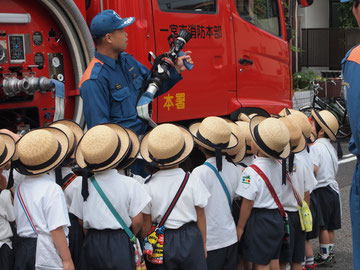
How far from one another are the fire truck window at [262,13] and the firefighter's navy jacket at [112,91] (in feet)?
7.80

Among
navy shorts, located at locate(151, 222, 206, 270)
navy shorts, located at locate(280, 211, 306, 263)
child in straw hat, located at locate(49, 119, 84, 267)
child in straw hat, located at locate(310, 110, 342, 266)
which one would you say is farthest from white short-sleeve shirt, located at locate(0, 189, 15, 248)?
child in straw hat, located at locate(310, 110, 342, 266)

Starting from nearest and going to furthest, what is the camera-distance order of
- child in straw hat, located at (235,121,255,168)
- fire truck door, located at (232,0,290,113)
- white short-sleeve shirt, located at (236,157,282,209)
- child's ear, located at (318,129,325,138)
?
white short-sleeve shirt, located at (236,157,282,209)
child in straw hat, located at (235,121,255,168)
child's ear, located at (318,129,325,138)
fire truck door, located at (232,0,290,113)

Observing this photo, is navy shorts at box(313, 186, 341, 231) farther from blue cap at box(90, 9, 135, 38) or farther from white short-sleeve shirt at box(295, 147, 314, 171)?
blue cap at box(90, 9, 135, 38)

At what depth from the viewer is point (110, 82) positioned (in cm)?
434

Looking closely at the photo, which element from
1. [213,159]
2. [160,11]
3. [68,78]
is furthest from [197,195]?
[160,11]

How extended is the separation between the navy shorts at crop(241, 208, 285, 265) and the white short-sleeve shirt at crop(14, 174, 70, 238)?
143 cm

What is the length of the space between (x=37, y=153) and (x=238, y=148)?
1576mm

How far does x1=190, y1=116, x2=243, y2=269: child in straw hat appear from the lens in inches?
153

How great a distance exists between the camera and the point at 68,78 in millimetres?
5016

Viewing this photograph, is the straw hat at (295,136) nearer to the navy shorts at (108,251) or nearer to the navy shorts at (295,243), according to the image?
the navy shorts at (295,243)

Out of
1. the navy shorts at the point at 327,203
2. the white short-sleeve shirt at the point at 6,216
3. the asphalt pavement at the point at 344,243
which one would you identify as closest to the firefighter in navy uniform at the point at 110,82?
the white short-sleeve shirt at the point at 6,216

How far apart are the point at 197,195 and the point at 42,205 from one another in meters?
0.93

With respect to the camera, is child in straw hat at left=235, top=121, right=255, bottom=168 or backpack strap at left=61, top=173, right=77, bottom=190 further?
child in straw hat at left=235, top=121, right=255, bottom=168

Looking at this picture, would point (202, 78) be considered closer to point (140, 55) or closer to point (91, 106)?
A: point (140, 55)
